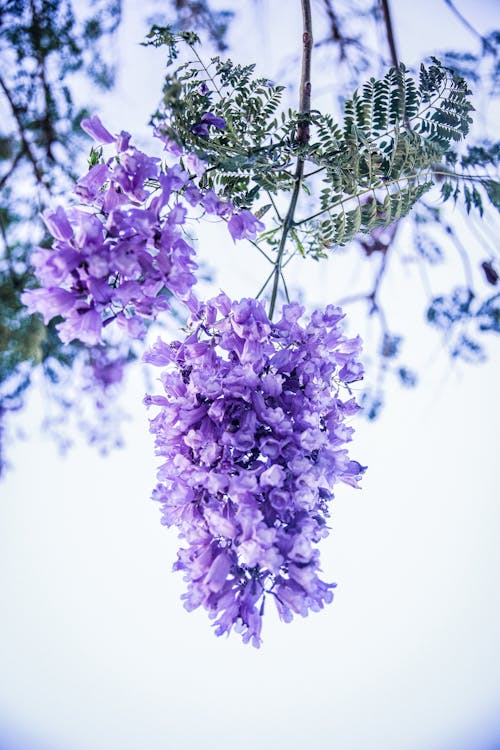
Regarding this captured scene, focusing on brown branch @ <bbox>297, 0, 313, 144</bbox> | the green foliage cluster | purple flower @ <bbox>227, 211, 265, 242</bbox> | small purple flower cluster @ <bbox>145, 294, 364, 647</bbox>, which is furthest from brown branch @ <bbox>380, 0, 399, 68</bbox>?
small purple flower cluster @ <bbox>145, 294, 364, 647</bbox>

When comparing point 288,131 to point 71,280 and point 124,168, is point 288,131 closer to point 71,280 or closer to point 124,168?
point 124,168

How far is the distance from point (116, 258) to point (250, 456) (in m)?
0.24

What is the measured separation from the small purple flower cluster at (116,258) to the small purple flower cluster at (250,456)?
0.09 metres

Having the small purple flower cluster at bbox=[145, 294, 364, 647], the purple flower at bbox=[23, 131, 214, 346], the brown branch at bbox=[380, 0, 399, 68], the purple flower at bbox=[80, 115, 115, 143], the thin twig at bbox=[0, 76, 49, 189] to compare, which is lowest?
the small purple flower cluster at bbox=[145, 294, 364, 647]

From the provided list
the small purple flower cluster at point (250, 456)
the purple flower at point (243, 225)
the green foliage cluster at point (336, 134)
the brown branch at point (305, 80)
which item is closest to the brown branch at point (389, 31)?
the brown branch at point (305, 80)

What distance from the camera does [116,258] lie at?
0.50 metres

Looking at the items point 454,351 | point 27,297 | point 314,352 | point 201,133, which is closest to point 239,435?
point 314,352

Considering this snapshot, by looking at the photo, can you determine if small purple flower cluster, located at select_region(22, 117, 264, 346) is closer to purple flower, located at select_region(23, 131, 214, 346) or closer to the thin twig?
purple flower, located at select_region(23, 131, 214, 346)

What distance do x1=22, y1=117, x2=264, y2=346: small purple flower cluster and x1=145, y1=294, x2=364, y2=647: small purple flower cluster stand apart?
0.31ft

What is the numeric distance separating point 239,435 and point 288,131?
373mm

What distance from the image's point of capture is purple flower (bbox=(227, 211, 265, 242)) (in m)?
0.65

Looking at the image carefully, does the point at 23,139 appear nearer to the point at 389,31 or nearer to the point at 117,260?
the point at 389,31

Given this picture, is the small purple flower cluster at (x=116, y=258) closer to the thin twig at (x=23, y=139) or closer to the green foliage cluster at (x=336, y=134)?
the green foliage cluster at (x=336, y=134)

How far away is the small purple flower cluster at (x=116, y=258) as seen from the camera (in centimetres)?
50
